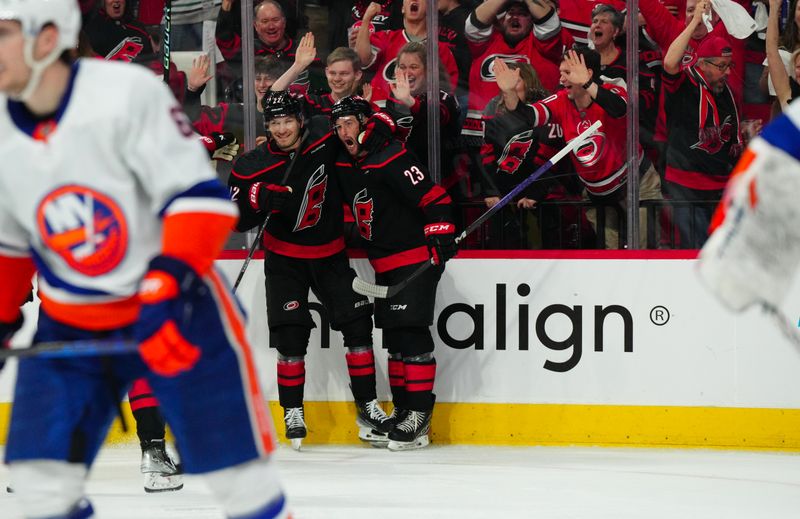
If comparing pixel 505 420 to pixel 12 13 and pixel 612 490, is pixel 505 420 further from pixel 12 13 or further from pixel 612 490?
pixel 12 13

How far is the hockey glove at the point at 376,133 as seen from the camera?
4.61 meters

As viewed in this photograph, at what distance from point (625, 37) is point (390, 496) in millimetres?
2019

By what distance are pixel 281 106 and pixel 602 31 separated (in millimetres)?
1252

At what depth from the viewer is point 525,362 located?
15.3 ft

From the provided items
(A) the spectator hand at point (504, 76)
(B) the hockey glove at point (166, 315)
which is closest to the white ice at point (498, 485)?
(A) the spectator hand at point (504, 76)

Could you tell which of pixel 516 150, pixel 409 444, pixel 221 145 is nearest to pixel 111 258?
pixel 409 444

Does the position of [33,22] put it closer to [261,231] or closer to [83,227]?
[83,227]

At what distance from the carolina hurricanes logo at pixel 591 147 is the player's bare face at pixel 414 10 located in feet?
2.48

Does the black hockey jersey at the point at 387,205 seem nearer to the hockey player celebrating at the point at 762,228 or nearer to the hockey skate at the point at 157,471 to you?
the hockey skate at the point at 157,471

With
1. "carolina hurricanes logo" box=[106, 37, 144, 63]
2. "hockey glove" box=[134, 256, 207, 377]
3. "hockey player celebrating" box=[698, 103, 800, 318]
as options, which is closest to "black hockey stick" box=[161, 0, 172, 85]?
"carolina hurricanes logo" box=[106, 37, 144, 63]

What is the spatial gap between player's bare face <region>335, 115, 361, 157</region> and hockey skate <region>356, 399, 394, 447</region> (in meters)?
0.96

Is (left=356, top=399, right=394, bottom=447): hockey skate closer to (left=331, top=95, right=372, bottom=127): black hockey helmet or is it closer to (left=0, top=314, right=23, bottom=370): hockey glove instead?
(left=331, top=95, right=372, bottom=127): black hockey helmet

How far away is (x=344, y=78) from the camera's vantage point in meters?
4.93

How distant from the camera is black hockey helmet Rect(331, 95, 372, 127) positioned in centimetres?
458
